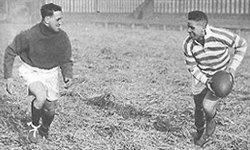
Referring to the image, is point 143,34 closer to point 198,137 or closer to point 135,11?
point 135,11

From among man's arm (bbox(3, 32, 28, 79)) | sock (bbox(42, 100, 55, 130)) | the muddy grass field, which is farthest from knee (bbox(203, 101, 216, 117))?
man's arm (bbox(3, 32, 28, 79))

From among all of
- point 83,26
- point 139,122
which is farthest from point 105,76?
point 83,26

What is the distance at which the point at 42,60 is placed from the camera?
3.25 metres

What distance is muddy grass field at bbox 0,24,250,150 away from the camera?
11.7ft

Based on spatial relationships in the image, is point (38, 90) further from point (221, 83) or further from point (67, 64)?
point (221, 83)

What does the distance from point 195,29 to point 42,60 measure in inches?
44.4

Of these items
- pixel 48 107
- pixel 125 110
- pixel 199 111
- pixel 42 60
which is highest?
pixel 42 60

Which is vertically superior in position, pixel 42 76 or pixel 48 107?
pixel 42 76

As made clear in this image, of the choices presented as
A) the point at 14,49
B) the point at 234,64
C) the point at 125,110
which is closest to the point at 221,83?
the point at 234,64

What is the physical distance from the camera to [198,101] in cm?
363

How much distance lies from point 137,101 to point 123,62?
230 centimetres

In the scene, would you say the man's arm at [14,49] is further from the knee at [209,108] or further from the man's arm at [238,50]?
the man's arm at [238,50]

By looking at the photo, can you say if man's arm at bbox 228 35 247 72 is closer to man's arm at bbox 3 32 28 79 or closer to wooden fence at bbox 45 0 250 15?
man's arm at bbox 3 32 28 79

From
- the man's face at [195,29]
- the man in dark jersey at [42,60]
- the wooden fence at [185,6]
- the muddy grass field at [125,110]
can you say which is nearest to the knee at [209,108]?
the muddy grass field at [125,110]
